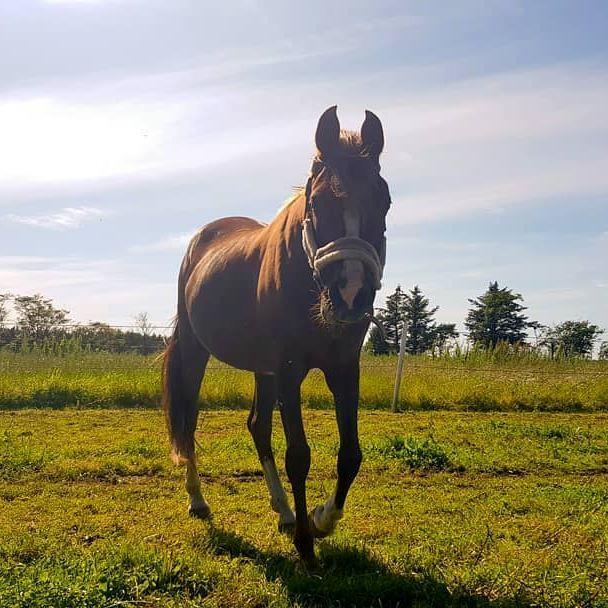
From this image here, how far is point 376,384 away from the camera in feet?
34.3

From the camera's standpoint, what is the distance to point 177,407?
4895 millimetres

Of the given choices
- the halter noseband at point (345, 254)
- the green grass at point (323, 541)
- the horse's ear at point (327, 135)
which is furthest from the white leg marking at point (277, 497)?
the horse's ear at point (327, 135)

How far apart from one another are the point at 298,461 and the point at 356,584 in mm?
685

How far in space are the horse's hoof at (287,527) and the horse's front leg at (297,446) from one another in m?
0.50

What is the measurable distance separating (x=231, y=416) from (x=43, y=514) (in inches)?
178

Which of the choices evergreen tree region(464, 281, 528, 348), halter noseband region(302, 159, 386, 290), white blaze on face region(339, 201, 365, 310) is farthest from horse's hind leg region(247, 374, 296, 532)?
evergreen tree region(464, 281, 528, 348)

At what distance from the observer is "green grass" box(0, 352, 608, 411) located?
9.56m

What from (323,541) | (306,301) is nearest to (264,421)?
(323,541)

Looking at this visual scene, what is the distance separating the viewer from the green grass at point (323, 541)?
2.79 m

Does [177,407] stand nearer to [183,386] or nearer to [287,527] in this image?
[183,386]

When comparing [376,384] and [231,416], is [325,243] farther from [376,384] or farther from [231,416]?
[376,384]

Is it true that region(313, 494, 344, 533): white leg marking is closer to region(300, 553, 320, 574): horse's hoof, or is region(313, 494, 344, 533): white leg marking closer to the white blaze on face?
region(300, 553, 320, 574): horse's hoof

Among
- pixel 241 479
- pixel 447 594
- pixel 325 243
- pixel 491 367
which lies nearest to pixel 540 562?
pixel 447 594

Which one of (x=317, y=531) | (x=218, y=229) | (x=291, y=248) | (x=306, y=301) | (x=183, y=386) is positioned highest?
(x=218, y=229)
